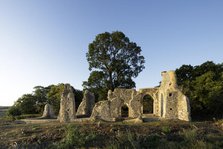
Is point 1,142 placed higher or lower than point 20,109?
lower

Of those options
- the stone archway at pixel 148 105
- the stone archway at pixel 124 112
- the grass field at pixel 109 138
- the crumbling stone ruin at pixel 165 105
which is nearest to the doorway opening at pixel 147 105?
the stone archway at pixel 148 105

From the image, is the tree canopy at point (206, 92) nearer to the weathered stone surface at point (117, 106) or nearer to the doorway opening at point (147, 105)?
the doorway opening at point (147, 105)

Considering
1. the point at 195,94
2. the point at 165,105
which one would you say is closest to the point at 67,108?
the point at 165,105

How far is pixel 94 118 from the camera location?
20.9 metres

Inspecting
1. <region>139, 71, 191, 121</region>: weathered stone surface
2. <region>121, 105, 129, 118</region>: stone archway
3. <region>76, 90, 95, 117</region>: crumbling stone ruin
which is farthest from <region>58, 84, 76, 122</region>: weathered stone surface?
<region>121, 105, 129, 118</region>: stone archway

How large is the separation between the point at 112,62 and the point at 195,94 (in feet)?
46.0

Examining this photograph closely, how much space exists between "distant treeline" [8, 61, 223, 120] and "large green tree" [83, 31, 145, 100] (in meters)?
4.21

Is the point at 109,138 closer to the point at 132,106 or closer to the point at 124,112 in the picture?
the point at 132,106

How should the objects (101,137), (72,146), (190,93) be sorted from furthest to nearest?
(190,93)
(101,137)
(72,146)

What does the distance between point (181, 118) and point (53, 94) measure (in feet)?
76.8

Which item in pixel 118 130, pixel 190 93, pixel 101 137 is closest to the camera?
pixel 101 137

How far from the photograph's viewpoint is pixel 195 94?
102 feet

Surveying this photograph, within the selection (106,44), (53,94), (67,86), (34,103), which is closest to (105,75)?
(106,44)

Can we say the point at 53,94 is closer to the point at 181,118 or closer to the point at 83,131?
the point at 181,118
